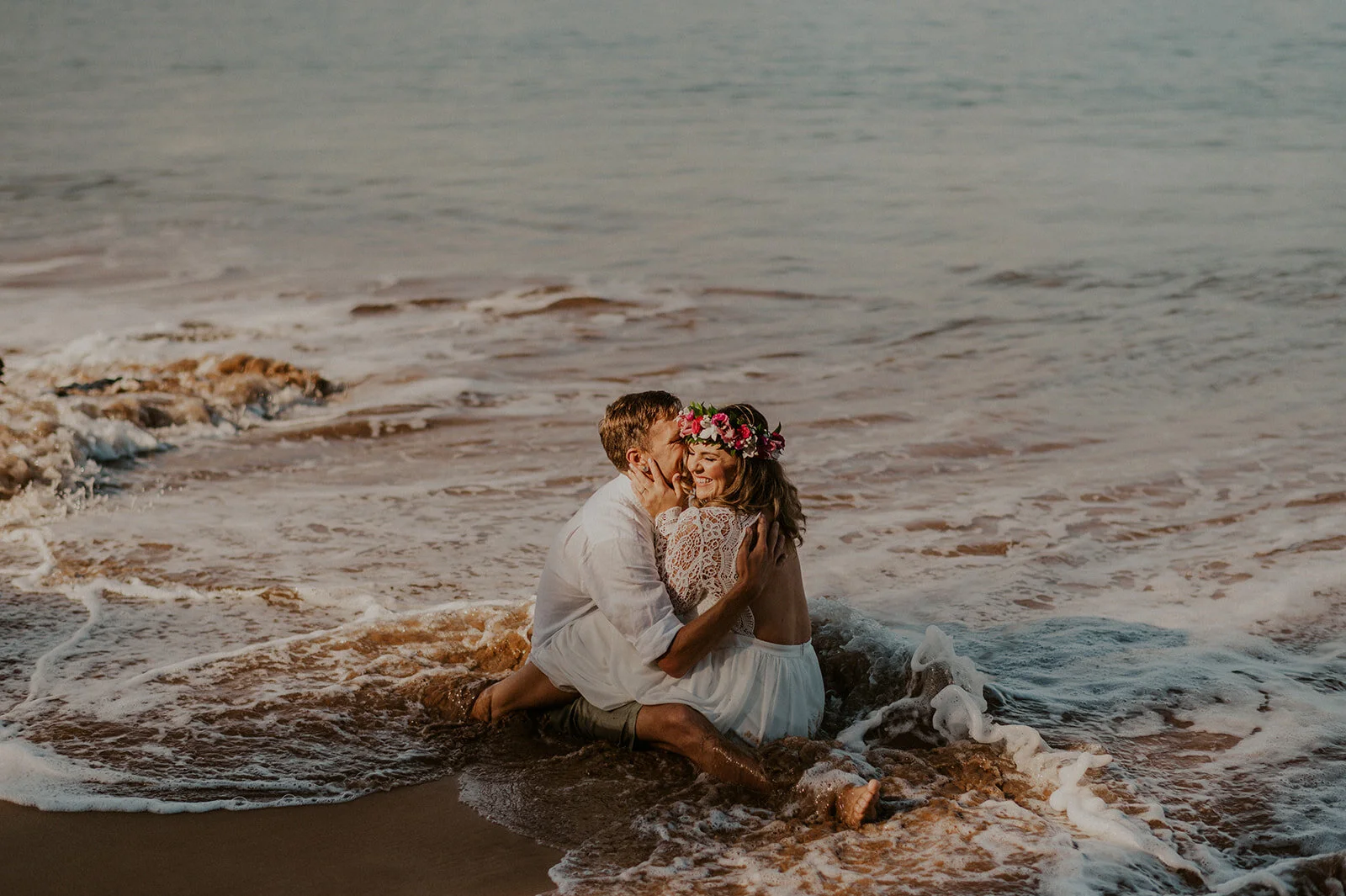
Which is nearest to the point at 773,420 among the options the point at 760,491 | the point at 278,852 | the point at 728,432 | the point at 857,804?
the point at 760,491

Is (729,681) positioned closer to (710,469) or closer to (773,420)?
(710,469)

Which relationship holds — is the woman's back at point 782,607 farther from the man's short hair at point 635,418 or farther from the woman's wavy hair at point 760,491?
the man's short hair at point 635,418

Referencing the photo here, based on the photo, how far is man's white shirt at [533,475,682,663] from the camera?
4602 mm

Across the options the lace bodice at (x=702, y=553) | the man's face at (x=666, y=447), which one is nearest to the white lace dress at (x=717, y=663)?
the lace bodice at (x=702, y=553)

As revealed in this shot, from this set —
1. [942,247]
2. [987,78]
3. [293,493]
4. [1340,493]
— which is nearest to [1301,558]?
[1340,493]

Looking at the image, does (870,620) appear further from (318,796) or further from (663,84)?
(663,84)

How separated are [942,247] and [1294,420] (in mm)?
7832

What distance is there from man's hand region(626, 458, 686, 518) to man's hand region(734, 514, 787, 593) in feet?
1.16

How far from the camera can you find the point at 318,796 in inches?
184

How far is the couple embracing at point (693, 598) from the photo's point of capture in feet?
14.9

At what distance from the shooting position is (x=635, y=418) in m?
4.75

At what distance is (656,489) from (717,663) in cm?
65

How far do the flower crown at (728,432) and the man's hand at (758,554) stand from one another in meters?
0.24

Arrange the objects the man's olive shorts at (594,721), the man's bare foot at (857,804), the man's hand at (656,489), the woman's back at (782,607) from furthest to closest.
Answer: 1. the man's olive shorts at (594,721)
2. the man's hand at (656,489)
3. the woman's back at (782,607)
4. the man's bare foot at (857,804)
